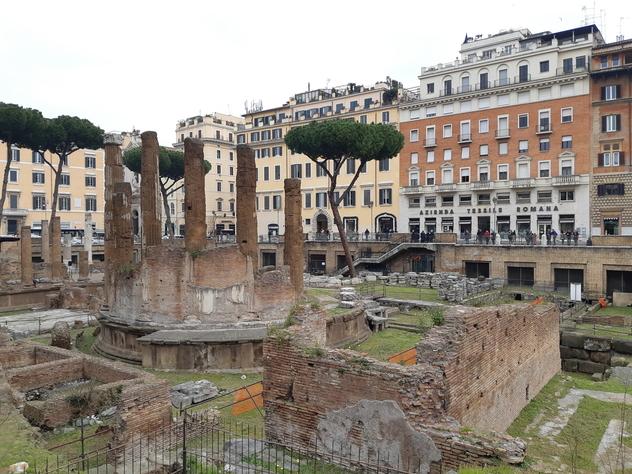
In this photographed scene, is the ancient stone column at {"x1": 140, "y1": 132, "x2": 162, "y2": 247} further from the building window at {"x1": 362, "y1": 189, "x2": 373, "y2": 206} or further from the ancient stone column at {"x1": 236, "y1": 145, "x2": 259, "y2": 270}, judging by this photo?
the building window at {"x1": 362, "y1": 189, "x2": 373, "y2": 206}

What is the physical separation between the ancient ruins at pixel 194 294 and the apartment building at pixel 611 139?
29.9 meters

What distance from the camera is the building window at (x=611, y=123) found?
38562mm

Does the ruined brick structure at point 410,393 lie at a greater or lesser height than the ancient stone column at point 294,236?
lesser

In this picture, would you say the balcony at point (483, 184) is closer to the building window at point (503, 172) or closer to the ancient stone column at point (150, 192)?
the building window at point (503, 172)

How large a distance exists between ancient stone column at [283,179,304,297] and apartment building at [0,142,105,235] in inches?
1477

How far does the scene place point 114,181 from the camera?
20797mm

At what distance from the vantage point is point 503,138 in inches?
1713

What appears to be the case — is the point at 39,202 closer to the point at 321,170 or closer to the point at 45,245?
the point at 45,245

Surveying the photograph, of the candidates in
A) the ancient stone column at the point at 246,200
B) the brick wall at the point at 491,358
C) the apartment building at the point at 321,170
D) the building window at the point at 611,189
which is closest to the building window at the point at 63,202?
the apartment building at the point at 321,170

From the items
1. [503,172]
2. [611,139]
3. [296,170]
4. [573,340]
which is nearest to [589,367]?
[573,340]

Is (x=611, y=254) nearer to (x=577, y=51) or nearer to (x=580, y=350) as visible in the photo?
(x=580, y=350)

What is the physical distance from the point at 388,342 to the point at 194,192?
8686mm

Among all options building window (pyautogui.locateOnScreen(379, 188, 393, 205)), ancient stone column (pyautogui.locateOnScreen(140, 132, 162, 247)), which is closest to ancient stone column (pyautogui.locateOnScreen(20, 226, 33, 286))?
ancient stone column (pyautogui.locateOnScreen(140, 132, 162, 247))

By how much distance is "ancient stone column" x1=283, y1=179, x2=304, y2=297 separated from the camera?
776 inches
